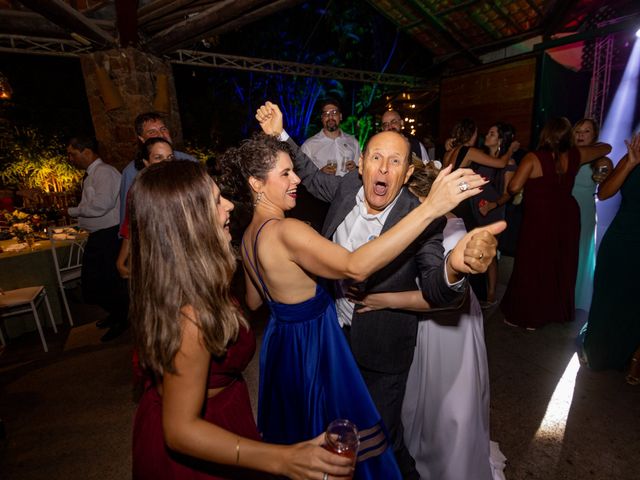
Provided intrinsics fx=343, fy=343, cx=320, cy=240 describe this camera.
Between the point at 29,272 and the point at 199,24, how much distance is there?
383 centimetres

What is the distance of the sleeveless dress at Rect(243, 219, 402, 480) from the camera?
1.44 metres

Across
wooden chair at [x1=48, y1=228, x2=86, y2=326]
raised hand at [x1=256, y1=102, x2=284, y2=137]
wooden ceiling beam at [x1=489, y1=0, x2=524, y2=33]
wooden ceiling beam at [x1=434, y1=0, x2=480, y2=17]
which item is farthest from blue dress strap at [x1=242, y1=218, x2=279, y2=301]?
wooden ceiling beam at [x1=489, y1=0, x2=524, y2=33]

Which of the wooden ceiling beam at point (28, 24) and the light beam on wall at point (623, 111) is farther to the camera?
the light beam on wall at point (623, 111)

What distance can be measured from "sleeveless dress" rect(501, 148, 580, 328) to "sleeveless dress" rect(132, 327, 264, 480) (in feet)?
11.1

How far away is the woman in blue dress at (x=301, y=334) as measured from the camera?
135 cm

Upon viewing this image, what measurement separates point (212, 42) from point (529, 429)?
682 cm

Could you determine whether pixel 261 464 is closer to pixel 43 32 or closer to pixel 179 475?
pixel 179 475

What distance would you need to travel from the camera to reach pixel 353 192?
2047mm

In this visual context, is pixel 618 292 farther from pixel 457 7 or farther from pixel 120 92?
pixel 120 92

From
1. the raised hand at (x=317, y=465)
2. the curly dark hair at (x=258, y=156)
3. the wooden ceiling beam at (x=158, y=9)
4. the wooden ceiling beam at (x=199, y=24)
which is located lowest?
the raised hand at (x=317, y=465)

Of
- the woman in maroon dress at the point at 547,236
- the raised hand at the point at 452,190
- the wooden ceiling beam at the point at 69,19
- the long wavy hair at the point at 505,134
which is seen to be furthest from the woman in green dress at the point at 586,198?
the wooden ceiling beam at the point at 69,19

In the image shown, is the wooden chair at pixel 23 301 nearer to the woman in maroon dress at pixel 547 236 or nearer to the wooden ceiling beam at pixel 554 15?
the woman in maroon dress at pixel 547 236

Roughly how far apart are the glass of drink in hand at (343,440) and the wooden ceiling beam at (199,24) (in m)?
4.63

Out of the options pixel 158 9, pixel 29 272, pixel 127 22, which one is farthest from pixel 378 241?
pixel 158 9
